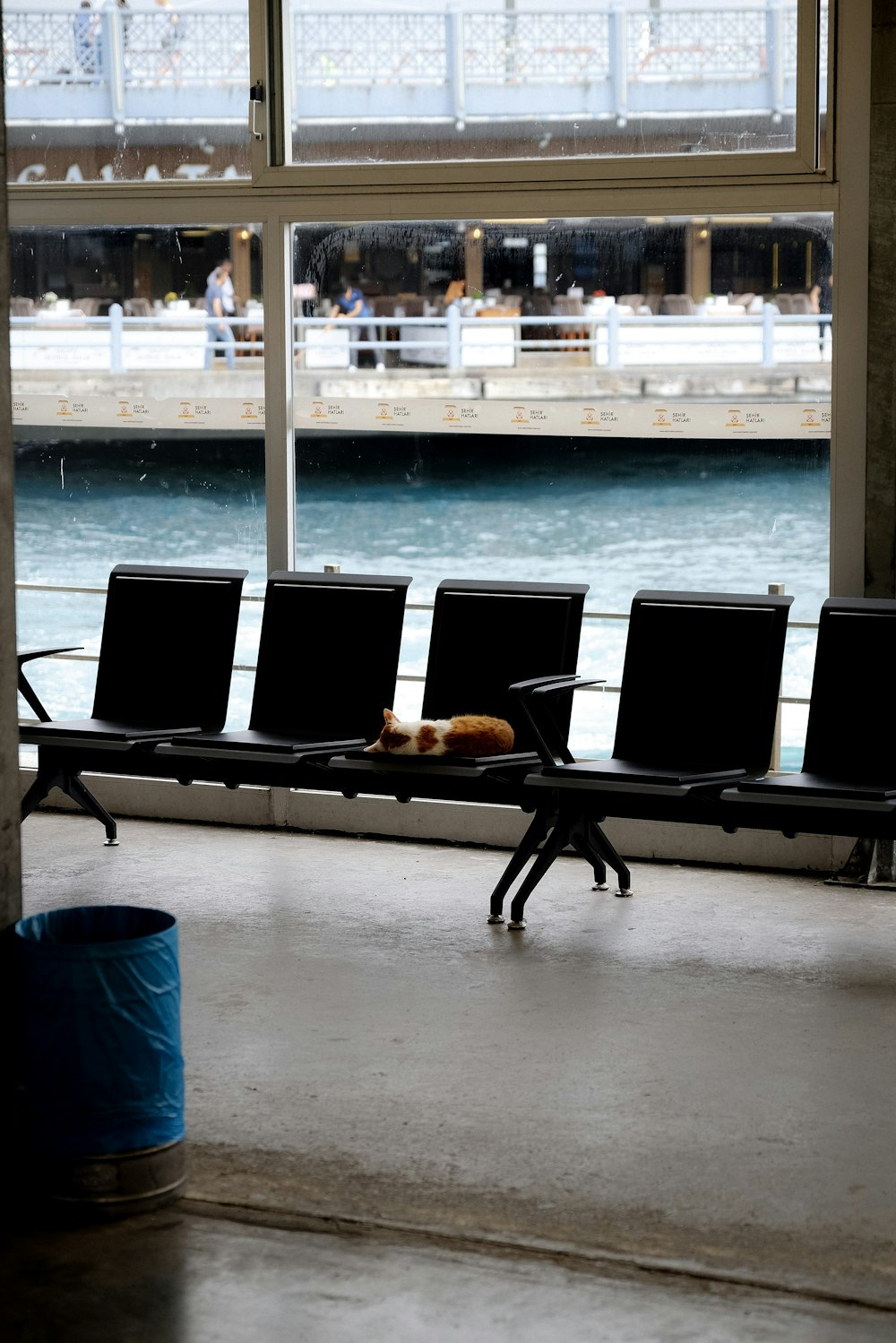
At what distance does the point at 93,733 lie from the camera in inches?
238

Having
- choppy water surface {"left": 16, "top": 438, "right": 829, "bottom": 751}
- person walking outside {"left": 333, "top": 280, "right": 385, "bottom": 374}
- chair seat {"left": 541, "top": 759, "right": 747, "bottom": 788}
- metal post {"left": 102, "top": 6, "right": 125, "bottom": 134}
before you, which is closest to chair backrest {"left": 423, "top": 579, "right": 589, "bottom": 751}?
chair seat {"left": 541, "top": 759, "right": 747, "bottom": 788}

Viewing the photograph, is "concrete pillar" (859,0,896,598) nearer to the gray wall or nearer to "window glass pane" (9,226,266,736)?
the gray wall

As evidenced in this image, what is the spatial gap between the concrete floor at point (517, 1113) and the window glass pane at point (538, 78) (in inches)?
105

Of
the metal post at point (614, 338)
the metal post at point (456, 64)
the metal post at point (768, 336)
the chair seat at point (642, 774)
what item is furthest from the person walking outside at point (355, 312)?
the chair seat at point (642, 774)

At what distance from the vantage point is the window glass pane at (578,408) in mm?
6211

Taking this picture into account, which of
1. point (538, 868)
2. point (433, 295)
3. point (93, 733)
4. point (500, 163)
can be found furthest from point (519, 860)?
point (500, 163)

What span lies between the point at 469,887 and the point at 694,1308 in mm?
3018

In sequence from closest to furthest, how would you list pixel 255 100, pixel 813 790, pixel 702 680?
pixel 813 790 → pixel 702 680 → pixel 255 100

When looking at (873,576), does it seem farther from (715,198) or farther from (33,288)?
(33,288)

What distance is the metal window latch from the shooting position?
664cm

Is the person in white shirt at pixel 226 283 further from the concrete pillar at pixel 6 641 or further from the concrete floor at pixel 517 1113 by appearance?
the concrete pillar at pixel 6 641

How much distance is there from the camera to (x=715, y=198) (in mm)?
6137

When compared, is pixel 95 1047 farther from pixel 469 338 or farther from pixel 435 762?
pixel 469 338

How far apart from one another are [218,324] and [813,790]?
331 cm
